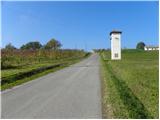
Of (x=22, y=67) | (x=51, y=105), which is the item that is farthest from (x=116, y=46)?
(x=51, y=105)

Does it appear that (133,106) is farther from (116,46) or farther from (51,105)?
(116,46)

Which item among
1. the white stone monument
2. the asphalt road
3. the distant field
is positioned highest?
the white stone monument

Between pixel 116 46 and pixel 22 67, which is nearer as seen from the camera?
pixel 22 67

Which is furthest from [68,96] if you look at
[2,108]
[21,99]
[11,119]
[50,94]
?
[11,119]

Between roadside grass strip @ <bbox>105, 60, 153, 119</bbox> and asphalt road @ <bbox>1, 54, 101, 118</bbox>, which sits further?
asphalt road @ <bbox>1, 54, 101, 118</bbox>

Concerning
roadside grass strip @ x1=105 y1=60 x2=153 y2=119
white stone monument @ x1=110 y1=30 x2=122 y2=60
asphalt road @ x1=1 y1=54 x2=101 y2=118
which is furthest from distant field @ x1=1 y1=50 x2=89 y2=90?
white stone monument @ x1=110 y1=30 x2=122 y2=60

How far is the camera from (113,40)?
206ft

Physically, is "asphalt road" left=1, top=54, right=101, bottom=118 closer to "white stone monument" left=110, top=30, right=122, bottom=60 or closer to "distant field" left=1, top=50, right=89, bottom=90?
"distant field" left=1, top=50, right=89, bottom=90

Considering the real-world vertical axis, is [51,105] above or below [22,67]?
below

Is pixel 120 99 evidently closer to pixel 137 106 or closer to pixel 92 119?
pixel 137 106

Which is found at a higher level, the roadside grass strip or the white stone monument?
the white stone monument

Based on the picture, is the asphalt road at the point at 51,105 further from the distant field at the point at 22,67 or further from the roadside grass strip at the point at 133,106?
the distant field at the point at 22,67

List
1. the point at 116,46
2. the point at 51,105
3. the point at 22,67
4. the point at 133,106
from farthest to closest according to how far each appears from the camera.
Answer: the point at 116,46
the point at 22,67
the point at 51,105
the point at 133,106

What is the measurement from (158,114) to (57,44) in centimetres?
11168
